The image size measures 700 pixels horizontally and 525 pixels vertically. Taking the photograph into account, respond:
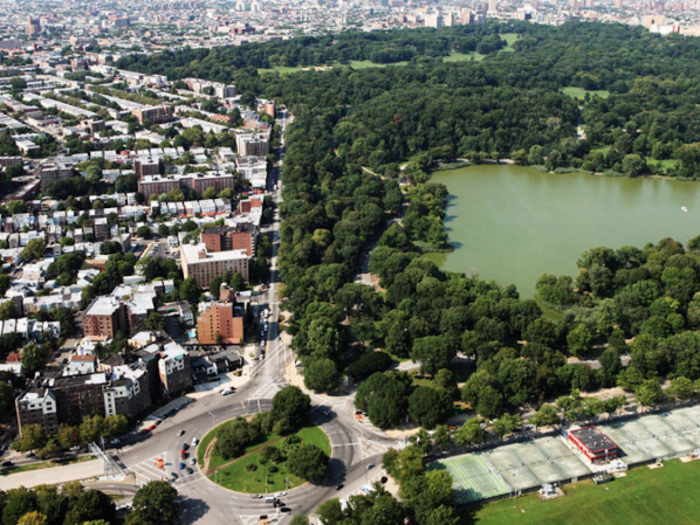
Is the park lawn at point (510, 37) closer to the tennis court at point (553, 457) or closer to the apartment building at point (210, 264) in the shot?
the apartment building at point (210, 264)

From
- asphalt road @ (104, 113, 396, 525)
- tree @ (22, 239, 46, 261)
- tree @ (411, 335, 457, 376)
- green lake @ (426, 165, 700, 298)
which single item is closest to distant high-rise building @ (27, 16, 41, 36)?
green lake @ (426, 165, 700, 298)

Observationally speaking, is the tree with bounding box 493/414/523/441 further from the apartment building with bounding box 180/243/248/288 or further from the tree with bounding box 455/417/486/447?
the apartment building with bounding box 180/243/248/288

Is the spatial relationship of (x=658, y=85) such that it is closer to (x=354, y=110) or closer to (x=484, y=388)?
(x=354, y=110)

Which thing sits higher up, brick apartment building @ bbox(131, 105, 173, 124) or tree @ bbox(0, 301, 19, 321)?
brick apartment building @ bbox(131, 105, 173, 124)

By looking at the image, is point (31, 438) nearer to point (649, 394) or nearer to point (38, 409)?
point (38, 409)

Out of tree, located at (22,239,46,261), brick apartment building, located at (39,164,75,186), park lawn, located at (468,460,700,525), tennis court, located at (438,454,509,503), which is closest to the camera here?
park lawn, located at (468,460,700,525)
